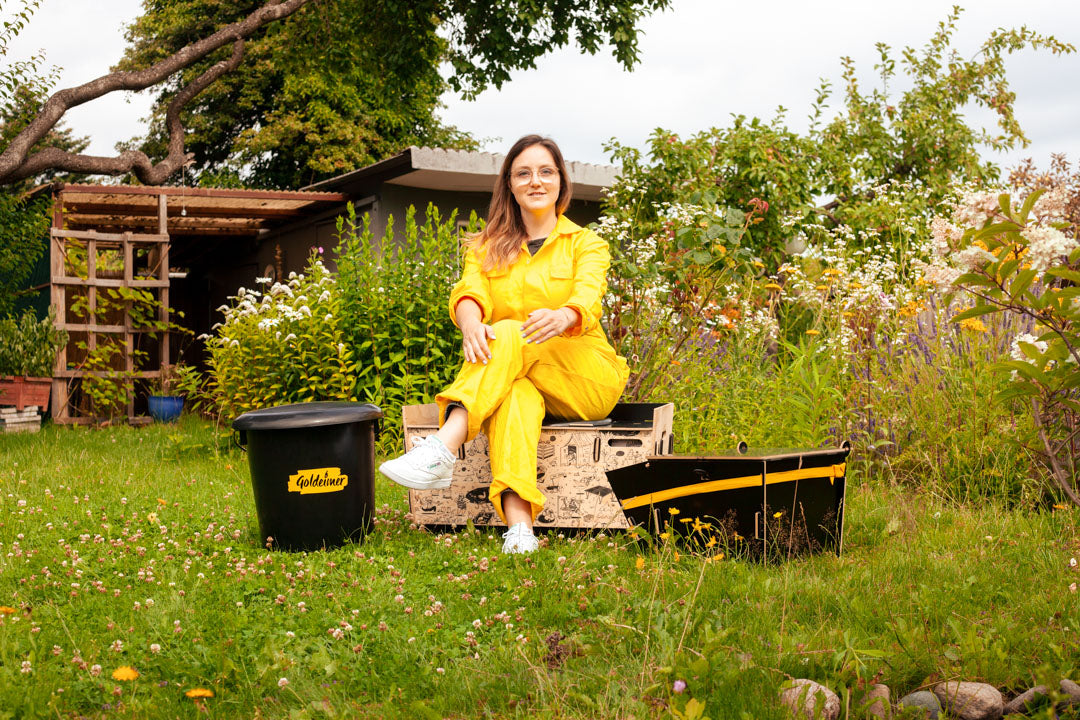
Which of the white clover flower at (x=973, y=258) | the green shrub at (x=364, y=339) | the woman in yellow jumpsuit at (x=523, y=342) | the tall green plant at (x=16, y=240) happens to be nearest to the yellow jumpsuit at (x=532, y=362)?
the woman in yellow jumpsuit at (x=523, y=342)

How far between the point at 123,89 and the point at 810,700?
11845 millimetres

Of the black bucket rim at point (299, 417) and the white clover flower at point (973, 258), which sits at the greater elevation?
the white clover flower at point (973, 258)

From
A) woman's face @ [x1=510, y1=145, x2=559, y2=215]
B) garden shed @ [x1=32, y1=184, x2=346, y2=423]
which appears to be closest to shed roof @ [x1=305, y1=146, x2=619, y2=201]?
garden shed @ [x1=32, y1=184, x2=346, y2=423]

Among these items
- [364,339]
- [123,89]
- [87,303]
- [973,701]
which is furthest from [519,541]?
[123,89]

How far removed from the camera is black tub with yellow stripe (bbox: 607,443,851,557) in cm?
320

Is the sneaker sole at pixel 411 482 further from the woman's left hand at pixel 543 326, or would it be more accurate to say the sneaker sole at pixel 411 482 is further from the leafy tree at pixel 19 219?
the leafy tree at pixel 19 219

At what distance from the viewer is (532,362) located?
376 centimetres

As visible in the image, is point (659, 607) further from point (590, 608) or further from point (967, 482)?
point (967, 482)

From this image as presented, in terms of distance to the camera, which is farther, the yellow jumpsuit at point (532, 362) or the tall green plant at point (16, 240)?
the tall green plant at point (16, 240)

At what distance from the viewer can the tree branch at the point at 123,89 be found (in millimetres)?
10664

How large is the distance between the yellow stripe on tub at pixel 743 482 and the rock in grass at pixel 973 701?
1155 millimetres

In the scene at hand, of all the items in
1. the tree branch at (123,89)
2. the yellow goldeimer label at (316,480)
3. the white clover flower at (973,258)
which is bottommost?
the yellow goldeimer label at (316,480)

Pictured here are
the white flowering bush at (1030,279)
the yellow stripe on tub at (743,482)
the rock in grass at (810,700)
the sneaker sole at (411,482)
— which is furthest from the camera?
the sneaker sole at (411,482)

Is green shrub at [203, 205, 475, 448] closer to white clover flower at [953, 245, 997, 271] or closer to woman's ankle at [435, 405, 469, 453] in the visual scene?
woman's ankle at [435, 405, 469, 453]
